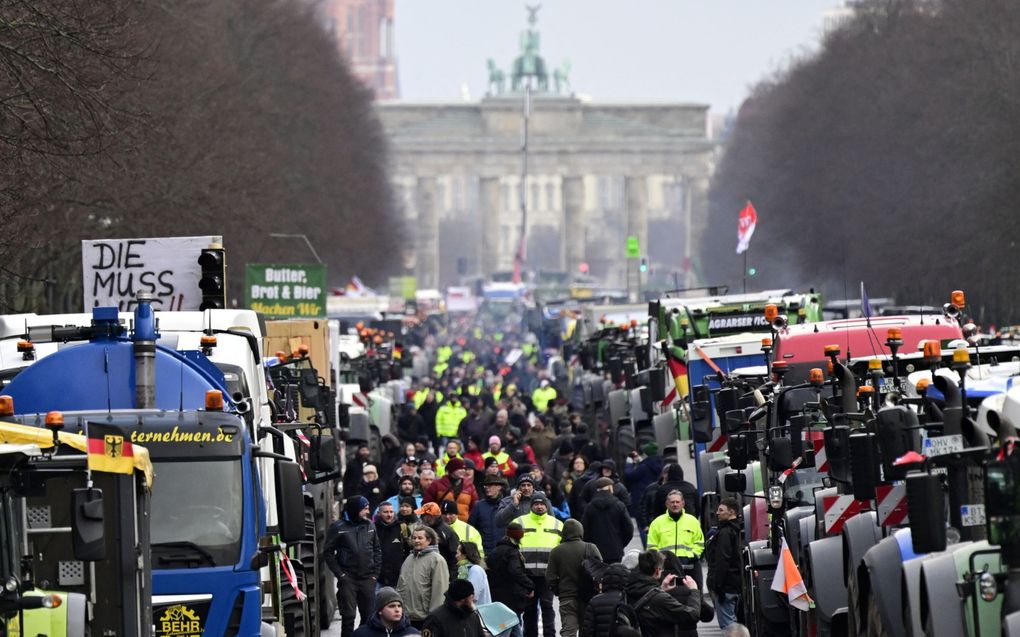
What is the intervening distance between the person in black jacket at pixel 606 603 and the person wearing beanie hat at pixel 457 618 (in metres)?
0.70

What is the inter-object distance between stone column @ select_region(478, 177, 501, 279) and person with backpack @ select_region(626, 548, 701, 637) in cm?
15946

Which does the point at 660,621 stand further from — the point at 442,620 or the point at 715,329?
the point at 715,329

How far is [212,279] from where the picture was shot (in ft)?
72.8

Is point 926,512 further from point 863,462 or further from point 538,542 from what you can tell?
point 538,542

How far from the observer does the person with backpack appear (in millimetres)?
16125

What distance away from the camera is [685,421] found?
2966cm

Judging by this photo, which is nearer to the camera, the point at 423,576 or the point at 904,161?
the point at 423,576

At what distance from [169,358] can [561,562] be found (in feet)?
14.9

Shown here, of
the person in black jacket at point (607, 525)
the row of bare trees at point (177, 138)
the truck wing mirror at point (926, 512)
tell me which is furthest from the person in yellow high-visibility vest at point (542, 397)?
the truck wing mirror at point (926, 512)

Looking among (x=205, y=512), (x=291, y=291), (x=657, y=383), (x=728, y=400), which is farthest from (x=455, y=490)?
(x=291, y=291)

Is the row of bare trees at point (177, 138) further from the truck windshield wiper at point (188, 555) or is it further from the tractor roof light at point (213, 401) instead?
the truck windshield wiper at point (188, 555)

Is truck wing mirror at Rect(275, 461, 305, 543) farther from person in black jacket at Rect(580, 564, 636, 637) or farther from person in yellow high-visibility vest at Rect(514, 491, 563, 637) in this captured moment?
person in yellow high-visibility vest at Rect(514, 491, 563, 637)

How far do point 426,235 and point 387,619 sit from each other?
160544 millimetres

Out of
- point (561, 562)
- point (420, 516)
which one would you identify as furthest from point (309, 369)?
point (561, 562)
